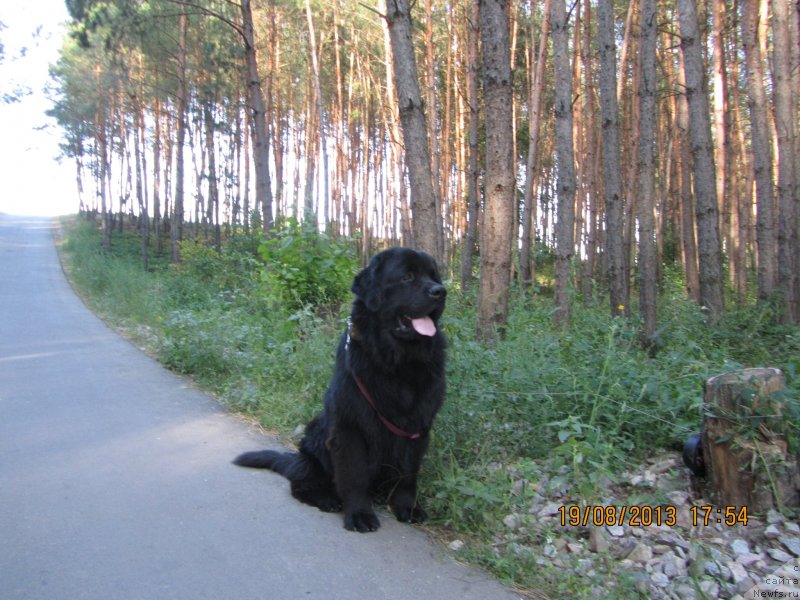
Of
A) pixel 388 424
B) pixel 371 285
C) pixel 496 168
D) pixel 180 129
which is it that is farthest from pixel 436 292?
pixel 180 129

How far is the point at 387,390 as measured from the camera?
12.2 ft

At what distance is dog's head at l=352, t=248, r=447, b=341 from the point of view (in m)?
3.70

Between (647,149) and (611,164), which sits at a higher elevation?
(647,149)

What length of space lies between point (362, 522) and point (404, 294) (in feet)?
4.60

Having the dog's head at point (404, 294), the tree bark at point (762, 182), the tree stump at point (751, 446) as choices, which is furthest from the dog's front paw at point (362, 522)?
the tree bark at point (762, 182)

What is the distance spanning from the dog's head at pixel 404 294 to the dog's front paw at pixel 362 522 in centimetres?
110

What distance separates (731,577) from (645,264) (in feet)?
23.1

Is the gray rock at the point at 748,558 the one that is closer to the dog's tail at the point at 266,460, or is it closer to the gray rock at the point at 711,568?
the gray rock at the point at 711,568

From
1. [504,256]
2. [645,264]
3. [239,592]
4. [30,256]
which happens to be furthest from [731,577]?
[30,256]

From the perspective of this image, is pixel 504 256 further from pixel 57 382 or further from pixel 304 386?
pixel 57 382

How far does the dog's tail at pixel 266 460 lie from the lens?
4500 millimetres

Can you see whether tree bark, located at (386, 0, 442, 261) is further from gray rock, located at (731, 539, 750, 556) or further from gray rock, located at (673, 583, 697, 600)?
gray rock, located at (673, 583, 697, 600)

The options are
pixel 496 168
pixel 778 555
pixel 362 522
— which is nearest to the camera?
pixel 778 555

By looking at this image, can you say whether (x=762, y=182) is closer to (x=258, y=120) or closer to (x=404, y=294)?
(x=404, y=294)
